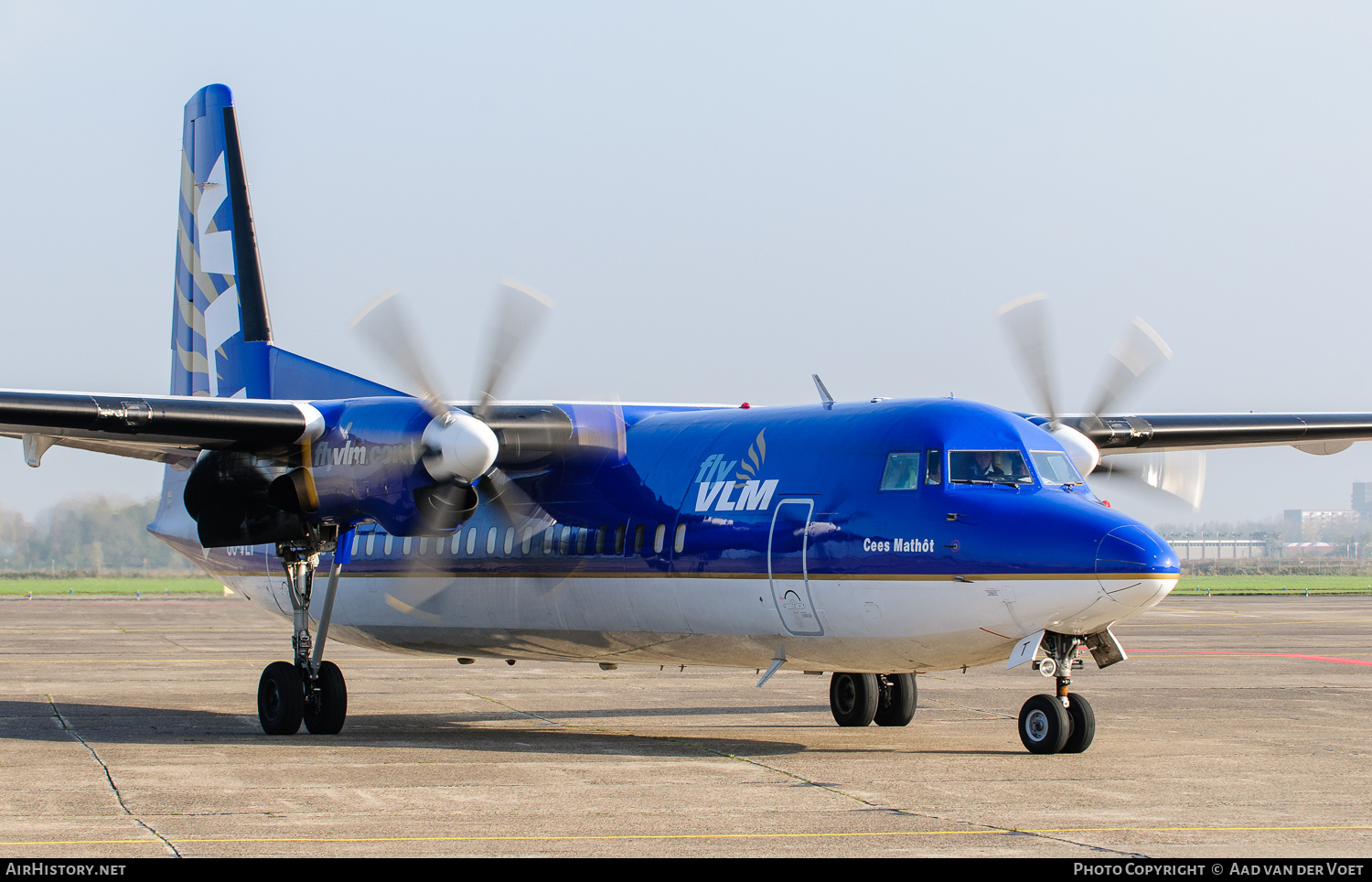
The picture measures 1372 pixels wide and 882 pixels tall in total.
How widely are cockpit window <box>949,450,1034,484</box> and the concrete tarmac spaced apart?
2.28 m

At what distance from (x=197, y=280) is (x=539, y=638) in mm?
8513

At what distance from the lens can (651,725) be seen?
52.3ft

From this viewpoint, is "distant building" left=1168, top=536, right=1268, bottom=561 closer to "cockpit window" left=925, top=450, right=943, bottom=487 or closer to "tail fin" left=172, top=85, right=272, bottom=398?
"tail fin" left=172, top=85, right=272, bottom=398

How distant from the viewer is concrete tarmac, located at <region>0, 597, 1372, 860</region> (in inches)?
340

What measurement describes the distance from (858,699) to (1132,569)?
4.87m

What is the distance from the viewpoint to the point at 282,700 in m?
15.1

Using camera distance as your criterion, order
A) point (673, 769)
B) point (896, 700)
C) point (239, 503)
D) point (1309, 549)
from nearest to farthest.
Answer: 1. point (673, 769)
2. point (239, 503)
3. point (896, 700)
4. point (1309, 549)

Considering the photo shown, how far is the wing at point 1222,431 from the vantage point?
54.4ft

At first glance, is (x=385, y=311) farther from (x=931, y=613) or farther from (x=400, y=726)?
(x=931, y=613)

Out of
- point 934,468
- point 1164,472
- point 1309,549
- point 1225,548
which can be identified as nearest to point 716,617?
point 934,468

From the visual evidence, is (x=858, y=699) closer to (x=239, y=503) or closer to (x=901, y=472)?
(x=901, y=472)

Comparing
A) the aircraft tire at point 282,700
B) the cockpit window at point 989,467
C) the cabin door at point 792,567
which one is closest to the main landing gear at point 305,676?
the aircraft tire at point 282,700

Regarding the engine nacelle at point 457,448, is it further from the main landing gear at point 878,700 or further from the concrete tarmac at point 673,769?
the main landing gear at point 878,700
